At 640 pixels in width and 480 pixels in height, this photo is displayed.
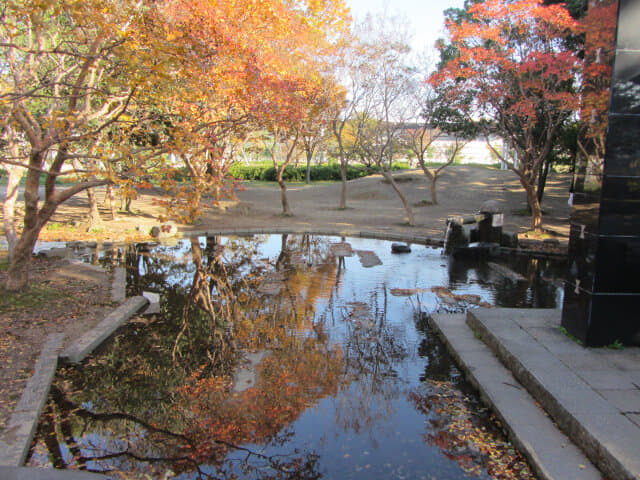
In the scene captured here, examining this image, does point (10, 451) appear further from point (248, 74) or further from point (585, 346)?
point (248, 74)

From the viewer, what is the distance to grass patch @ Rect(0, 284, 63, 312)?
281 inches

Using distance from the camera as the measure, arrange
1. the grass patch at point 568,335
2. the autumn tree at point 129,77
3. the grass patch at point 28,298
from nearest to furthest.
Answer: the grass patch at point 568,335 < the autumn tree at point 129,77 < the grass patch at point 28,298

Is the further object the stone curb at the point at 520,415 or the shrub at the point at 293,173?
the shrub at the point at 293,173

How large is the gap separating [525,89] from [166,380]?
40.9 feet

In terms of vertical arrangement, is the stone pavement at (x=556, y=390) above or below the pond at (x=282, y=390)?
above

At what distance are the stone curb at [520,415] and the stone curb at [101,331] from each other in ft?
15.4

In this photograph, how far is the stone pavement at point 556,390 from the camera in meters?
3.73

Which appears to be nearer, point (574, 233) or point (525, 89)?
point (574, 233)

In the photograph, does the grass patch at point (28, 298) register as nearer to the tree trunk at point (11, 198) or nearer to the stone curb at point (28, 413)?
the stone curb at point (28, 413)

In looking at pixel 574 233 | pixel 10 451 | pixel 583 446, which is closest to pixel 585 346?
A: pixel 574 233

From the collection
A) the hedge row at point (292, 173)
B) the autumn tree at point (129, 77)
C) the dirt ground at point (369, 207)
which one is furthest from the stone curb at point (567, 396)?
the hedge row at point (292, 173)

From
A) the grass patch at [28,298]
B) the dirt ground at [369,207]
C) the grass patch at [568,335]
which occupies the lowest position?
the grass patch at [28,298]

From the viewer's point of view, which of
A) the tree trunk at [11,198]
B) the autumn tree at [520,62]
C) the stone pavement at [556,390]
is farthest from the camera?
the autumn tree at [520,62]

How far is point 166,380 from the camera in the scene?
5395 millimetres
